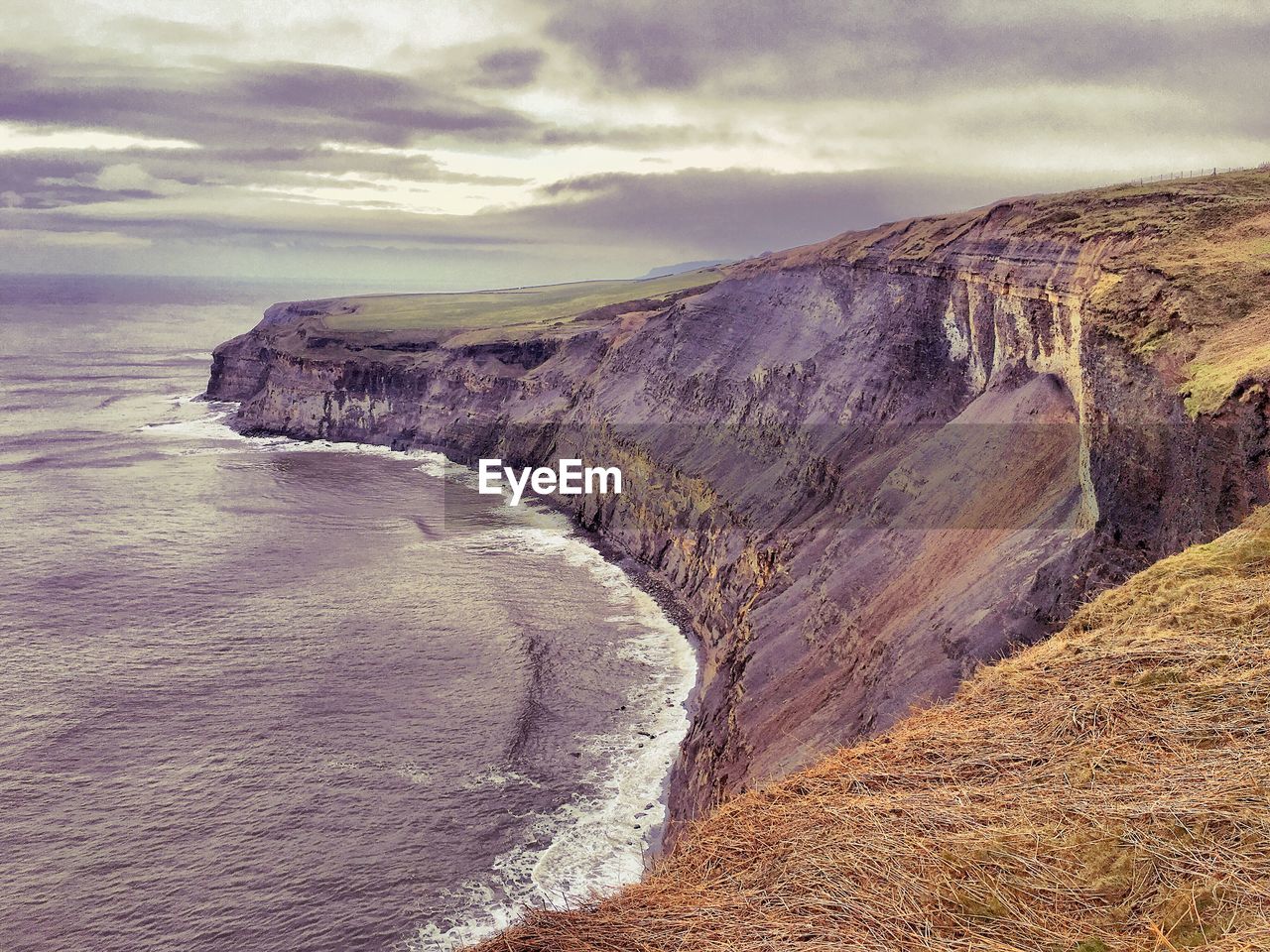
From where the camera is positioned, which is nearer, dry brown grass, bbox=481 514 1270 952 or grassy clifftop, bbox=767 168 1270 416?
dry brown grass, bbox=481 514 1270 952

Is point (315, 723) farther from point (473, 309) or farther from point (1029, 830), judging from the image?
point (473, 309)

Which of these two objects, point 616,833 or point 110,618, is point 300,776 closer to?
point 616,833

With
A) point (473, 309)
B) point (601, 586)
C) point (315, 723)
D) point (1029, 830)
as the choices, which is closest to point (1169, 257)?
point (1029, 830)

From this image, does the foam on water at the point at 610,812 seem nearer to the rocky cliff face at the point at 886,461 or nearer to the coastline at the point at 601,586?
the coastline at the point at 601,586

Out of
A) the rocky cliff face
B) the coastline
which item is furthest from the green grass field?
the rocky cliff face

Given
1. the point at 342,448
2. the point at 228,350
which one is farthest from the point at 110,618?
the point at 228,350

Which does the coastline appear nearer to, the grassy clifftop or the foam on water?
the foam on water

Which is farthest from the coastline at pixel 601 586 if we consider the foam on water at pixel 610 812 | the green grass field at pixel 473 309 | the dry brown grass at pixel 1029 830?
the green grass field at pixel 473 309
